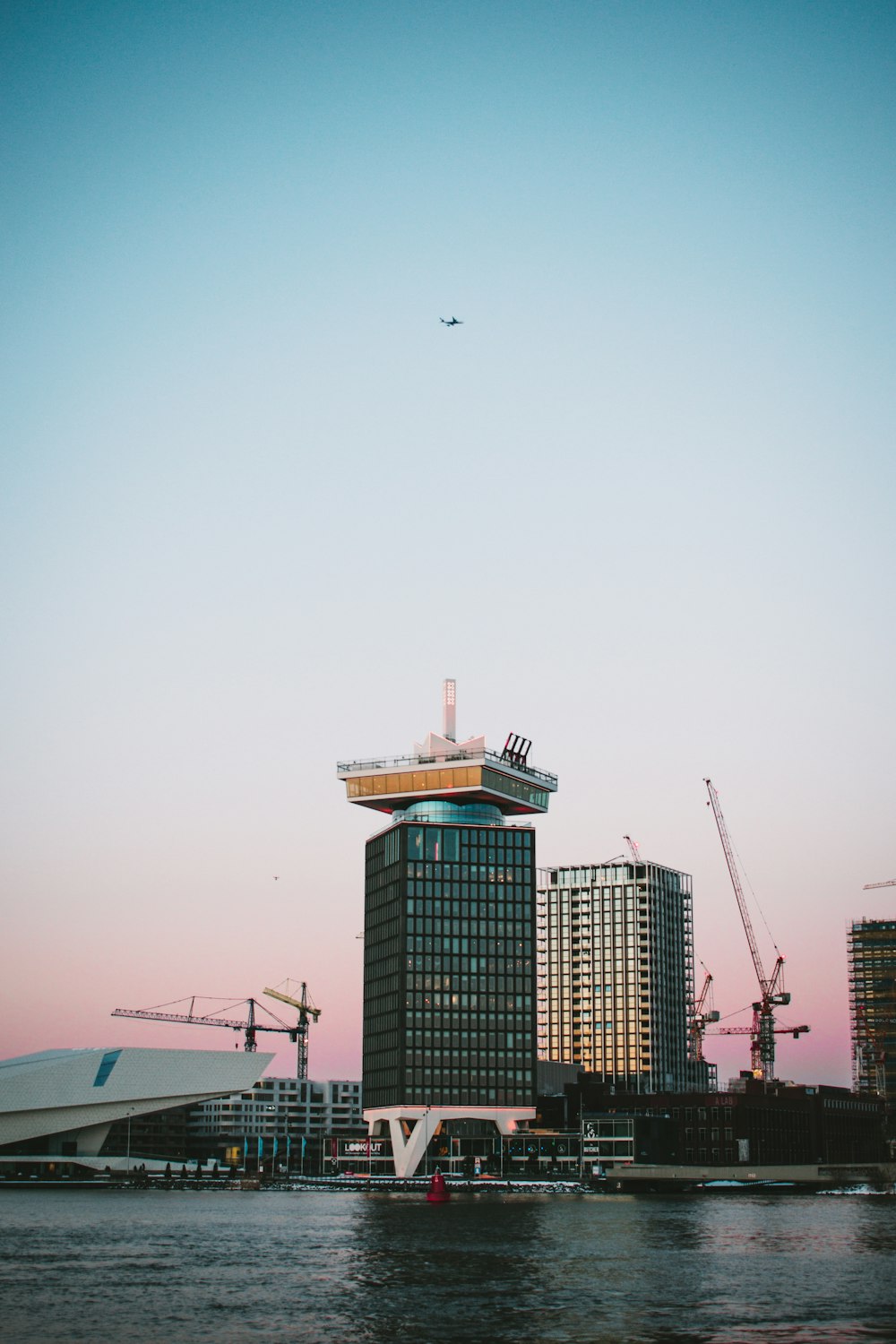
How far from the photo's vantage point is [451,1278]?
2985 inches

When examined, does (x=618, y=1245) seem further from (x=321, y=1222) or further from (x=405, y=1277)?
(x=321, y=1222)

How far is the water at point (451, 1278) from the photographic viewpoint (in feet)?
190

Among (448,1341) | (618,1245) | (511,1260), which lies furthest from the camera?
(618,1245)

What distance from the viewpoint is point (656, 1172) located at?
7667 inches

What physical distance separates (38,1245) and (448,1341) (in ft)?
175

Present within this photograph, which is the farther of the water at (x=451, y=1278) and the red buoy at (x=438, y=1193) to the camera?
the red buoy at (x=438, y=1193)

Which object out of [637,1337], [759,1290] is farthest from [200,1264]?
[637,1337]

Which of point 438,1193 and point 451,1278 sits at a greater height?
point 451,1278

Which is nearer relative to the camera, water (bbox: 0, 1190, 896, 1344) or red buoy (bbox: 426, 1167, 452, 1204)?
water (bbox: 0, 1190, 896, 1344)

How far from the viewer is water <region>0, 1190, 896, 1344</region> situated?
57875 mm

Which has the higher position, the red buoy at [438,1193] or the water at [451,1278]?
the water at [451,1278]

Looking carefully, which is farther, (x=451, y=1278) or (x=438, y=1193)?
(x=438, y=1193)

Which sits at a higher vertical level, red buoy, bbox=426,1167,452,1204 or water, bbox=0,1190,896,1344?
water, bbox=0,1190,896,1344

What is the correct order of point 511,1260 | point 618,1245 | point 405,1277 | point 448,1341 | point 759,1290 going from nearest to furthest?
point 448,1341, point 759,1290, point 405,1277, point 511,1260, point 618,1245
